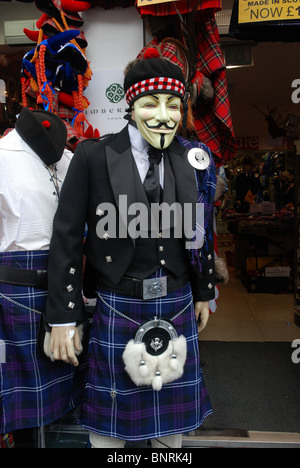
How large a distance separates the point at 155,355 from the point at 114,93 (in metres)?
1.48

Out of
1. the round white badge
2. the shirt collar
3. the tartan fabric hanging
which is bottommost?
the tartan fabric hanging

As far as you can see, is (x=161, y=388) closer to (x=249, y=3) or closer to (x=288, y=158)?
(x=249, y=3)

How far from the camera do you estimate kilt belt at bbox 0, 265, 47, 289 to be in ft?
4.39

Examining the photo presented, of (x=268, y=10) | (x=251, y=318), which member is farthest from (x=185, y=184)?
(x=251, y=318)

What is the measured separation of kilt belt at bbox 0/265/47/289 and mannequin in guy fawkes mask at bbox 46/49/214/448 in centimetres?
11

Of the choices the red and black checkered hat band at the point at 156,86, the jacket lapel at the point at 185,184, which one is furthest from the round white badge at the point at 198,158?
the red and black checkered hat band at the point at 156,86

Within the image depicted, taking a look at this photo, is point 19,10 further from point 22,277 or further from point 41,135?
point 22,277

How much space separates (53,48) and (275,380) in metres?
Result: 2.61

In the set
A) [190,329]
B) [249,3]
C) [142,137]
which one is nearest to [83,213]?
[142,137]

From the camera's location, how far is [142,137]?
1344 mm

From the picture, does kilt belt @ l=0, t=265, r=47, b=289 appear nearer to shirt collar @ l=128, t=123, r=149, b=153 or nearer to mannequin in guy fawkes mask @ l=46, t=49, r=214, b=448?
mannequin in guy fawkes mask @ l=46, t=49, r=214, b=448

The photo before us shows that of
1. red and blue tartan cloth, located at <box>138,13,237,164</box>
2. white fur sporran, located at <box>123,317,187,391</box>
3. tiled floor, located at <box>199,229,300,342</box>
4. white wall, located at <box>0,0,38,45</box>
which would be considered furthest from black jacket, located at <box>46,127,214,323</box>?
tiled floor, located at <box>199,229,300,342</box>

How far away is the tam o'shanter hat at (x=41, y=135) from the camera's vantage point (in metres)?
1.39

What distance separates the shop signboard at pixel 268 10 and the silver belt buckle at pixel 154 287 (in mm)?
1418
